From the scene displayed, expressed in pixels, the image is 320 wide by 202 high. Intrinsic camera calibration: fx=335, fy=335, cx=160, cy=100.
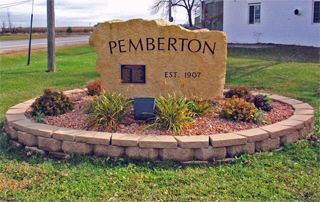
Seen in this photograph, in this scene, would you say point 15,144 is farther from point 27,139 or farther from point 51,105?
A: point 51,105

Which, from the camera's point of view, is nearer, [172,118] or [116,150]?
[116,150]

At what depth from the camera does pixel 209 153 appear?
4484 millimetres

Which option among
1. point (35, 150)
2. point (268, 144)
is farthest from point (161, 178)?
point (35, 150)

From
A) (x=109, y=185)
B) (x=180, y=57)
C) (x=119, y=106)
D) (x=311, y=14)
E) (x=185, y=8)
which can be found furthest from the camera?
(x=185, y=8)

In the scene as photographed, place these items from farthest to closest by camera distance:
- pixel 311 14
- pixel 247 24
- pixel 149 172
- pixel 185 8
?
pixel 185 8, pixel 247 24, pixel 311 14, pixel 149 172

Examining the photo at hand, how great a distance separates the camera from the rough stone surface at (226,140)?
4469 mm

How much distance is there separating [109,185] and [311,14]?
1597 centimetres

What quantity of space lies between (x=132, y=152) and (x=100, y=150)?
17.6 inches

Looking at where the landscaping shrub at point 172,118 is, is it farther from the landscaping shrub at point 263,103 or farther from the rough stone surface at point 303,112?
the rough stone surface at point 303,112

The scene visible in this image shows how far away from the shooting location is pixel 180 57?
5.73 metres

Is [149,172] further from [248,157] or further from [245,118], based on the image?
[245,118]

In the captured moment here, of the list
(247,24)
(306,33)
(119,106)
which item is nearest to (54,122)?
(119,106)

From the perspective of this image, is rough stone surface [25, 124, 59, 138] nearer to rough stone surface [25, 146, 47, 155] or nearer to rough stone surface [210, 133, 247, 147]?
rough stone surface [25, 146, 47, 155]

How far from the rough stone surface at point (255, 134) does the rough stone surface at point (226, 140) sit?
0.10 m
